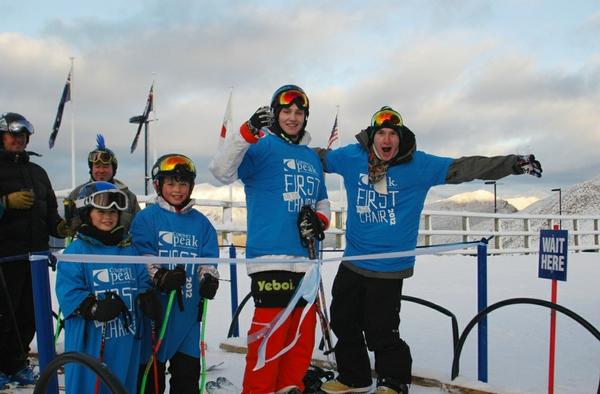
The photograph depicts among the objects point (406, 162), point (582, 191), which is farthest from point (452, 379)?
point (582, 191)

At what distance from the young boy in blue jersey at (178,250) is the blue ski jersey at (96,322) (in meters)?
0.18

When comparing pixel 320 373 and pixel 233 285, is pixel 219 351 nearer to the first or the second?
pixel 233 285

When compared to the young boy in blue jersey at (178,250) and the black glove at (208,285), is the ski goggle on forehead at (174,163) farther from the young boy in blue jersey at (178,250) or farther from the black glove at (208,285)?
the black glove at (208,285)

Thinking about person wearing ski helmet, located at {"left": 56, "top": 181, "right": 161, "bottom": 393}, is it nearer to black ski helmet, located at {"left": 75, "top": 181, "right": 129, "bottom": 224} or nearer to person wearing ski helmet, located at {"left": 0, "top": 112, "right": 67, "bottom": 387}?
black ski helmet, located at {"left": 75, "top": 181, "right": 129, "bottom": 224}

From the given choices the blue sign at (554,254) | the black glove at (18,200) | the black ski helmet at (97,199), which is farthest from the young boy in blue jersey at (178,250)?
the blue sign at (554,254)

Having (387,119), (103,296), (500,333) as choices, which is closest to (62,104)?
(500,333)

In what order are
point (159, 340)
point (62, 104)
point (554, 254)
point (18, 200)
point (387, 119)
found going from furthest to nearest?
point (62, 104) < point (18, 200) < point (387, 119) < point (554, 254) < point (159, 340)

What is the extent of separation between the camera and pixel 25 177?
3.89 metres

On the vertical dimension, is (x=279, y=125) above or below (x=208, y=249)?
above

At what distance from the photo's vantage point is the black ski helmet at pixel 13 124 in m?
3.74

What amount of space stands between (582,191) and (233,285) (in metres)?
65.7

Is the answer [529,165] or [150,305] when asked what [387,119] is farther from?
[150,305]

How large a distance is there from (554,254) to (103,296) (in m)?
2.64

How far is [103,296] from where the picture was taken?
267 cm
